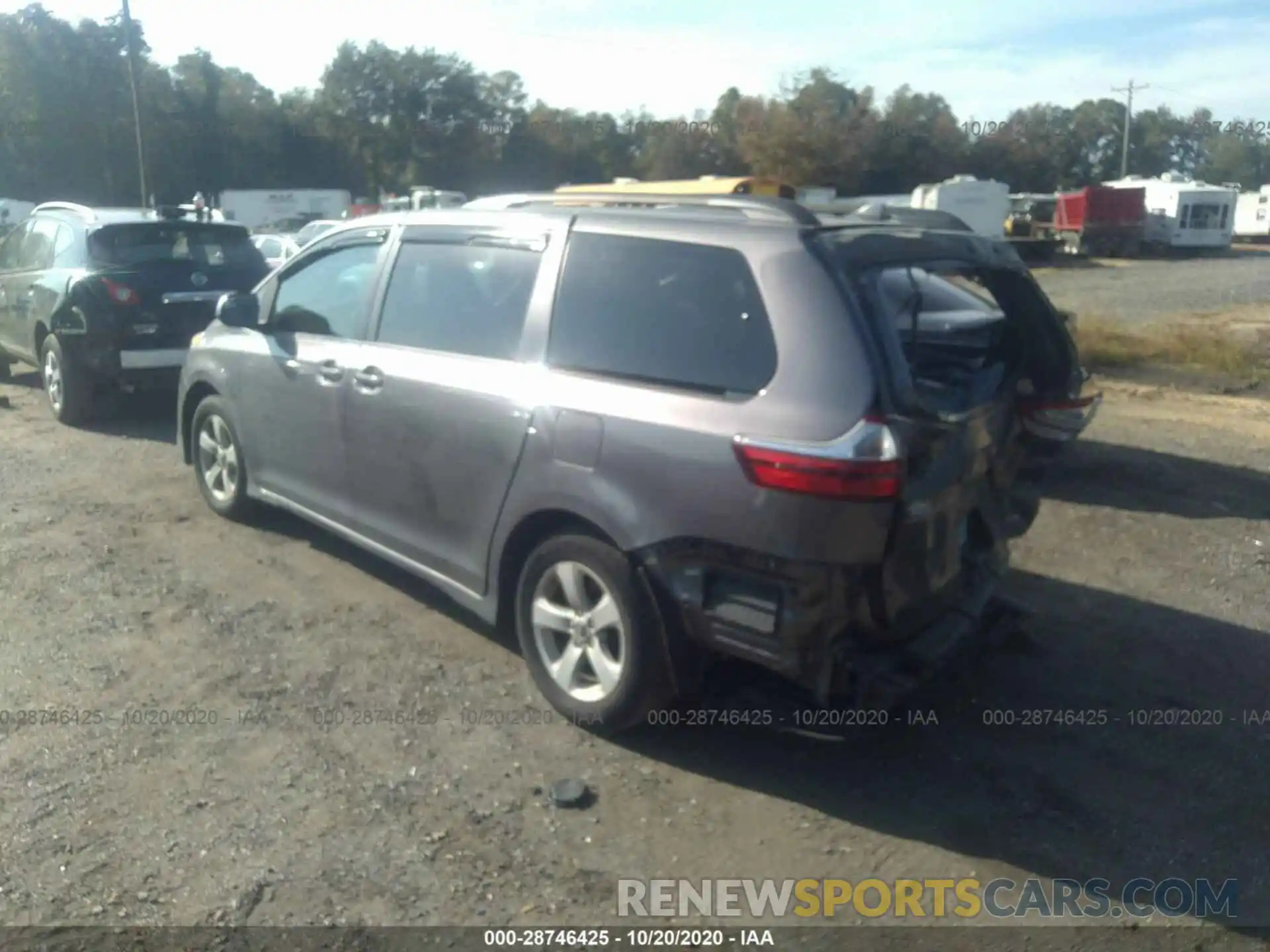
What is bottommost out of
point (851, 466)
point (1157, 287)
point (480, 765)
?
point (1157, 287)

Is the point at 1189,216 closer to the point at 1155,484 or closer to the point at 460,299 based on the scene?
the point at 1155,484

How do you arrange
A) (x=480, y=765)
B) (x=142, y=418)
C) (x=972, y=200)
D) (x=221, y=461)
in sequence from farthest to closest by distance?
(x=972, y=200), (x=142, y=418), (x=221, y=461), (x=480, y=765)

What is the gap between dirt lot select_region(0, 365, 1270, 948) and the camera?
140 inches

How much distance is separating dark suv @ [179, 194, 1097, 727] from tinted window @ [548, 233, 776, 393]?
11 mm

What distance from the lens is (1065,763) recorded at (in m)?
4.28

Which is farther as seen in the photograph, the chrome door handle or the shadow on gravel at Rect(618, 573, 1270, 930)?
the chrome door handle

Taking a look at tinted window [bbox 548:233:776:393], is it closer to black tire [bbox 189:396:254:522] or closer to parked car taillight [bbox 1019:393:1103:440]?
parked car taillight [bbox 1019:393:1103:440]

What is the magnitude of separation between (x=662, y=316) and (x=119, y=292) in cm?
658

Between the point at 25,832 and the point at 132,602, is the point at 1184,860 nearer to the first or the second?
the point at 25,832

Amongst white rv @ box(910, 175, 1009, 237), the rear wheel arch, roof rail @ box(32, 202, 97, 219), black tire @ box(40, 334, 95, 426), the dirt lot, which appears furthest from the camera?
white rv @ box(910, 175, 1009, 237)

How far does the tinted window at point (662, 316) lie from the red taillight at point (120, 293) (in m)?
6.01

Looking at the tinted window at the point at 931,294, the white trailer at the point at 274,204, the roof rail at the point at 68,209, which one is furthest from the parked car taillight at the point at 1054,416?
the white trailer at the point at 274,204

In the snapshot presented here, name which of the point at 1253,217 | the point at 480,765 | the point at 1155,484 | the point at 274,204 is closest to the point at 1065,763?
the point at 480,765

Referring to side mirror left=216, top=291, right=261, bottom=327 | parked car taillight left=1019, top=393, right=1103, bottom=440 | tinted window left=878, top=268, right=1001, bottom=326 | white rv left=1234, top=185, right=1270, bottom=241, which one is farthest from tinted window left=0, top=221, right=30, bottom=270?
white rv left=1234, top=185, right=1270, bottom=241
